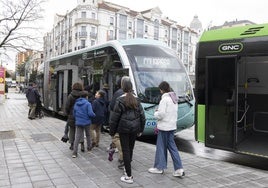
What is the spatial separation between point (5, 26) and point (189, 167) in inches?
1070

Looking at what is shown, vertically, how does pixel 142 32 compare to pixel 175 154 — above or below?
above

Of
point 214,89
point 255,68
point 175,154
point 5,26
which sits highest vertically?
point 5,26

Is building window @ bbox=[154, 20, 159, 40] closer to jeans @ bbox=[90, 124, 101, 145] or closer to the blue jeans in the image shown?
jeans @ bbox=[90, 124, 101, 145]

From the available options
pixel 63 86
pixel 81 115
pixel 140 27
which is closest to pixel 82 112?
pixel 81 115

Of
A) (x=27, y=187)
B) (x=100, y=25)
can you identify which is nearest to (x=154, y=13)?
(x=100, y=25)

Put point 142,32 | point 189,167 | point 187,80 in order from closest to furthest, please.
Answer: point 189,167
point 187,80
point 142,32

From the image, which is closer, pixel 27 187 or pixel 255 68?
pixel 27 187

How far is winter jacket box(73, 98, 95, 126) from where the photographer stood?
7625 mm

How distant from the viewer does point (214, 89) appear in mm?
7910

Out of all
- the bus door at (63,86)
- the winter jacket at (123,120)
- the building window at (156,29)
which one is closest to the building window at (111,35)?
the building window at (156,29)

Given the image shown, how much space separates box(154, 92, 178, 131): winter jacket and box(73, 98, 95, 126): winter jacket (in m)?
2.14

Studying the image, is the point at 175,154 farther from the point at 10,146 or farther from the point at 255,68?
the point at 10,146

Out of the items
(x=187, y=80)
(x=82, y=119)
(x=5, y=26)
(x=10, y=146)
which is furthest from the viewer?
(x=5, y=26)

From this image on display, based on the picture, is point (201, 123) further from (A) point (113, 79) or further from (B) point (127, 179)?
(A) point (113, 79)
